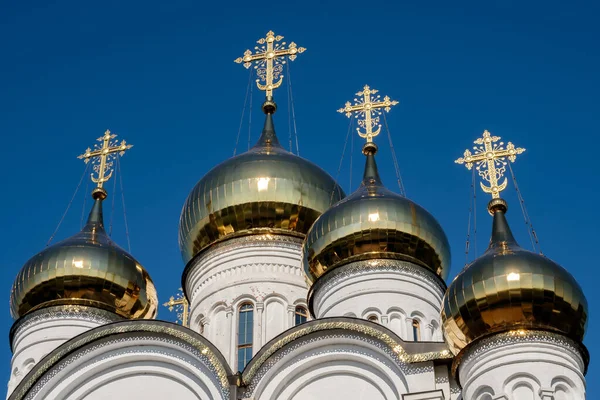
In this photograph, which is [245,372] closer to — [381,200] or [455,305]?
[455,305]

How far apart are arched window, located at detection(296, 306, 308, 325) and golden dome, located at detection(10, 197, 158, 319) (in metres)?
1.90

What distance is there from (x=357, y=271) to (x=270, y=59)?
4352 millimetres

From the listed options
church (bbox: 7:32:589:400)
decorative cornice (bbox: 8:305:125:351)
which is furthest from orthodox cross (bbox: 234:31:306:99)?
decorative cornice (bbox: 8:305:125:351)

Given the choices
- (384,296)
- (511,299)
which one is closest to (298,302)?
(384,296)

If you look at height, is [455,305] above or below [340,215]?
below

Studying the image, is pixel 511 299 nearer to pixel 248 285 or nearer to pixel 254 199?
pixel 248 285

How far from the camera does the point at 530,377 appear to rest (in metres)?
11.6

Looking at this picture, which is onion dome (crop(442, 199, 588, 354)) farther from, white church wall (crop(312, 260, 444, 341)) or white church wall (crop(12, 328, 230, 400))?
white church wall (crop(12, 328, 230, 400))

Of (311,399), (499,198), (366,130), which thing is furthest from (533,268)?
(366,130)

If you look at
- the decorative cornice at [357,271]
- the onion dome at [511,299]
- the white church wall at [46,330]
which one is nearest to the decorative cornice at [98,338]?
the white church wall at [46,330]

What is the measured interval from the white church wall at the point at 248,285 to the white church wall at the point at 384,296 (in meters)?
0.72

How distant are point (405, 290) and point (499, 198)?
5.96 ft

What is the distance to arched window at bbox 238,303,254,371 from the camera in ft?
48.7

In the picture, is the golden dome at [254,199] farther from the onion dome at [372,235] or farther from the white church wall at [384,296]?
the white church wall at [384,296]
